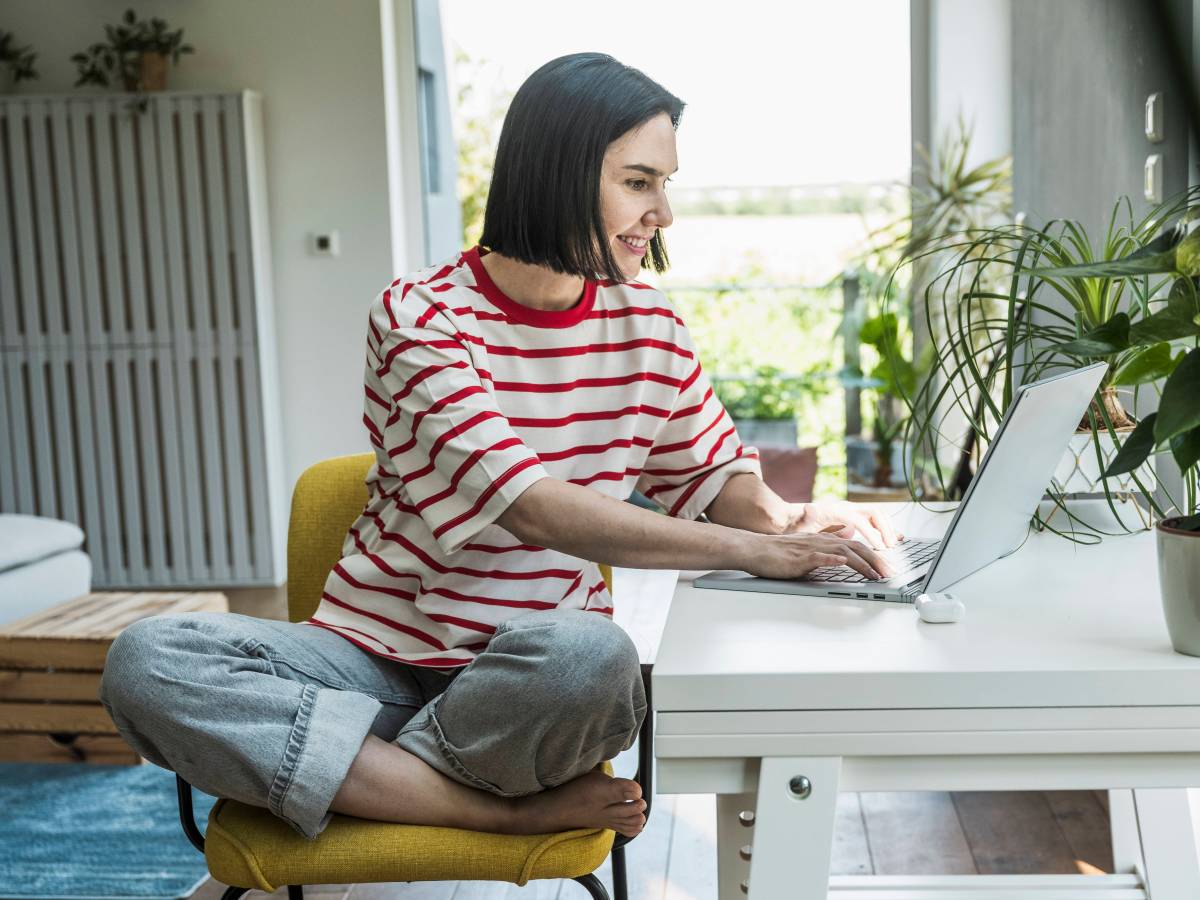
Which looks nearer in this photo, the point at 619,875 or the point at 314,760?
the point at 314,760

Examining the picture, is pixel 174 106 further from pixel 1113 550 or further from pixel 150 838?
pixel 1113 550

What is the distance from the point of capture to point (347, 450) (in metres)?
5.06

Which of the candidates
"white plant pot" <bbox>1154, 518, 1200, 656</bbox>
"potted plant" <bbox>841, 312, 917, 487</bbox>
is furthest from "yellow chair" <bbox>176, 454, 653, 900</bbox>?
"potted plant" <bbox>841, 312, 917, 487</bbox>

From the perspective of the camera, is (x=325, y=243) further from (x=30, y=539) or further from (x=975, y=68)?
(x=975, y=68)

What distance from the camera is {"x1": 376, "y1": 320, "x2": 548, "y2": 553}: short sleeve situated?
52.2 inches

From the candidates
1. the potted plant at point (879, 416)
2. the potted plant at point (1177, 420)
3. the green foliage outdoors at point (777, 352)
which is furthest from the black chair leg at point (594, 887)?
the green foliage outdoors at point (777, 352)

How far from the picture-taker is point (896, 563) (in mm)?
1298

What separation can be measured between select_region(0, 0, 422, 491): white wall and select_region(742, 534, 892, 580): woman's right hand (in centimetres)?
384

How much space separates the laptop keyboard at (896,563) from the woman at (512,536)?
2 cm

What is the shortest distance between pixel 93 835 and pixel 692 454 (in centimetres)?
157

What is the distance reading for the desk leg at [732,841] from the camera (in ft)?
3.73

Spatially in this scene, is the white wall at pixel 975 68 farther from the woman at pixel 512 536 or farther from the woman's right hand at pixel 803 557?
the woman's right hand at pixel 803 557

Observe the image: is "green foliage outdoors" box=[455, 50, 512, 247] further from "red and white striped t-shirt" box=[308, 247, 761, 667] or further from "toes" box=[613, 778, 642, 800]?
"toes" box=[613, 778, 642, 800]

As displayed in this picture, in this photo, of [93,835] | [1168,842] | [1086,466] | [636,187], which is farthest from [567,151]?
[93,835]
